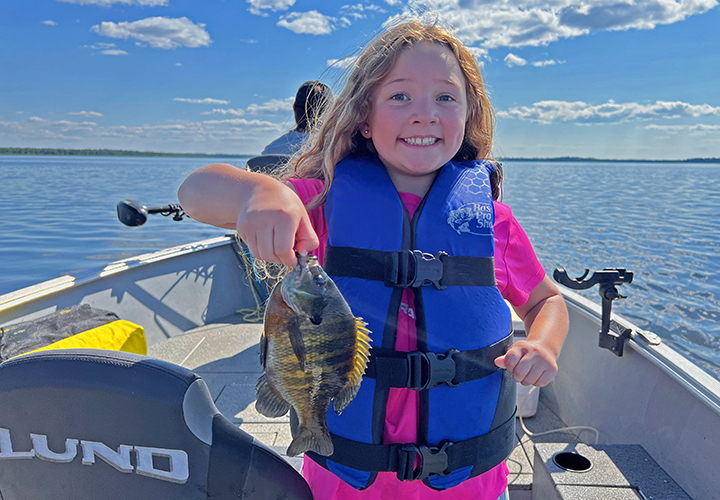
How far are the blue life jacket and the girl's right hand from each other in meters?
0.42

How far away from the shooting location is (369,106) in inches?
70.2

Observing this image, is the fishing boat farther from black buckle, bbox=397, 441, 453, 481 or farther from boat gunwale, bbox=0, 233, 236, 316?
black buckle, bbox=397, 441, 453, 481

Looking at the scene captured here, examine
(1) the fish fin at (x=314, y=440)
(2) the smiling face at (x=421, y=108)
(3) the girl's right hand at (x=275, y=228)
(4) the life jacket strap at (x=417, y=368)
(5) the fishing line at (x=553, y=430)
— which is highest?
(2) the smiling face at (x=421, y=108)

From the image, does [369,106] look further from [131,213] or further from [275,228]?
[131,213]

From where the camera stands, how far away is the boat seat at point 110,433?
1.28 meters

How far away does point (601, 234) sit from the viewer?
13.3 meters

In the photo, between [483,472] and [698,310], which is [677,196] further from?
[483,472]

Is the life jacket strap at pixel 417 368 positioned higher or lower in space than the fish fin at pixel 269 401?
higher

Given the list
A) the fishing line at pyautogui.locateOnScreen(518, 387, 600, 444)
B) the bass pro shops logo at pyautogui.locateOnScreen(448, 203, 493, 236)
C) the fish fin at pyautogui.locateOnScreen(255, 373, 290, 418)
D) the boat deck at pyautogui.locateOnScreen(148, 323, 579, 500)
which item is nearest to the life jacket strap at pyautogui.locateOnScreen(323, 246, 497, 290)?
the bass pro shops logo at pyautogui.locateOnScreen(448, 203, 493, 236)

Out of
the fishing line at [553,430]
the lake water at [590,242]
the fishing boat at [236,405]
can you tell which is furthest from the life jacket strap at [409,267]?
the lake water at [590,242]

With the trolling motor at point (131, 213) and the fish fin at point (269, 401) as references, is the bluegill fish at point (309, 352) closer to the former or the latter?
the fish fin at point (269, 401)

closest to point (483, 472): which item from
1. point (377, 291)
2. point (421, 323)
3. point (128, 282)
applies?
point (421, 323)

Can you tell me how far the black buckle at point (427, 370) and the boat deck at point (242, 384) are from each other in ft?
2.78

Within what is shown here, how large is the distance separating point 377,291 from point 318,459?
595 mm
